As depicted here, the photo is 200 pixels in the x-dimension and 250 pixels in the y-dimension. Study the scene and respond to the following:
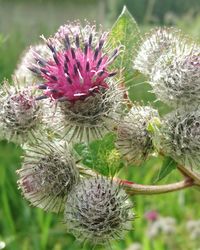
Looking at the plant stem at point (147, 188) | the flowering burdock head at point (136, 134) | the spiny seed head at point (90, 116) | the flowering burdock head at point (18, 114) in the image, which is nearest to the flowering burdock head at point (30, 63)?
the flowering burdock head at point (18, 114)

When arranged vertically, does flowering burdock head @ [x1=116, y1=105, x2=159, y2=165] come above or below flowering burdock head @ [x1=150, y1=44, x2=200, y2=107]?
below

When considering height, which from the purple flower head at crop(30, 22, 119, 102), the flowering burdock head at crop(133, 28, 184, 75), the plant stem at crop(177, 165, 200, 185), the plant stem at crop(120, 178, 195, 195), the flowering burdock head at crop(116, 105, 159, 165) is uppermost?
the flowering burdock head at crop(133, 28, 184, 75)

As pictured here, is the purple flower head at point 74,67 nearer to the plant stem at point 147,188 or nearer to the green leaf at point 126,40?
the green leaf at point 126,40

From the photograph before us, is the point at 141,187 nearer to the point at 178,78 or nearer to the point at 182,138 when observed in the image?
the point at 182,138

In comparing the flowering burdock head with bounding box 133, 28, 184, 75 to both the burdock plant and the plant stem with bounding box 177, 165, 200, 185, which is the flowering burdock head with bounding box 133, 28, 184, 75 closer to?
the burdock plant

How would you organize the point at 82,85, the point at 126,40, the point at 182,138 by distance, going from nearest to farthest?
the point at 82,85, the point at 182,138, the point at 126,40

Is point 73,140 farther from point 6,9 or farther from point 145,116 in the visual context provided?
point 6,9

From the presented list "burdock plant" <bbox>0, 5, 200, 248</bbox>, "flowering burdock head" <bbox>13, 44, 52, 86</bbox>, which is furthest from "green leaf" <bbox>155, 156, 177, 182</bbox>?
"flowering burdock head" <bbox>13, 44, 52, 86</bbox>

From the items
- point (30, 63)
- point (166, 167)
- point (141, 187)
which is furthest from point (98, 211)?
point (30, 63)
